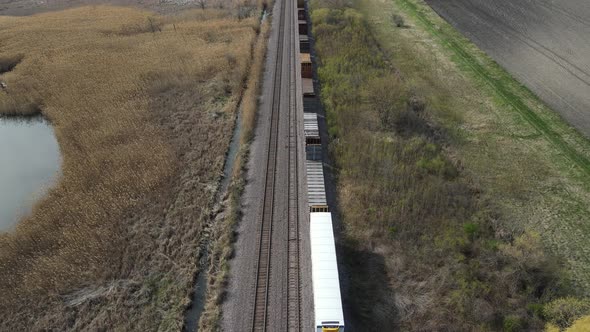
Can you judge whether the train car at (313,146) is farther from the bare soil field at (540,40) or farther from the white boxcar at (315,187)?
the bare soil field at (540,40)

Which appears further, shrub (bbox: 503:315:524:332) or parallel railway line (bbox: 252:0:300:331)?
parallel railway line (bbox: 252:0:300:331)

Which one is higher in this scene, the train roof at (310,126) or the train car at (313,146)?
the train roof at (310,126)

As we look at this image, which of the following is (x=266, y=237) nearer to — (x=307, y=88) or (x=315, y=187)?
(x=315, y=187)

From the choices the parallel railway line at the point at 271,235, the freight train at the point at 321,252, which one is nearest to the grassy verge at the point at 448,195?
the freight train at the point at 321,252

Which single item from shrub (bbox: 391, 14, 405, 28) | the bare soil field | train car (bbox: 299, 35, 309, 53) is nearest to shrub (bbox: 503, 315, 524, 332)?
the bare soil field

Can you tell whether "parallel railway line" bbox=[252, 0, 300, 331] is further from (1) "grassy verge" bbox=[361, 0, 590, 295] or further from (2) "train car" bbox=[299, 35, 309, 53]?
(1) "grassy verge" bbox=[361, 0, 590, 295]

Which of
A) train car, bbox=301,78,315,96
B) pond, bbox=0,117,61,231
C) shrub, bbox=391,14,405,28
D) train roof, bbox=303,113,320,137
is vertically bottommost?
pond, bbox=0,117,61,231
